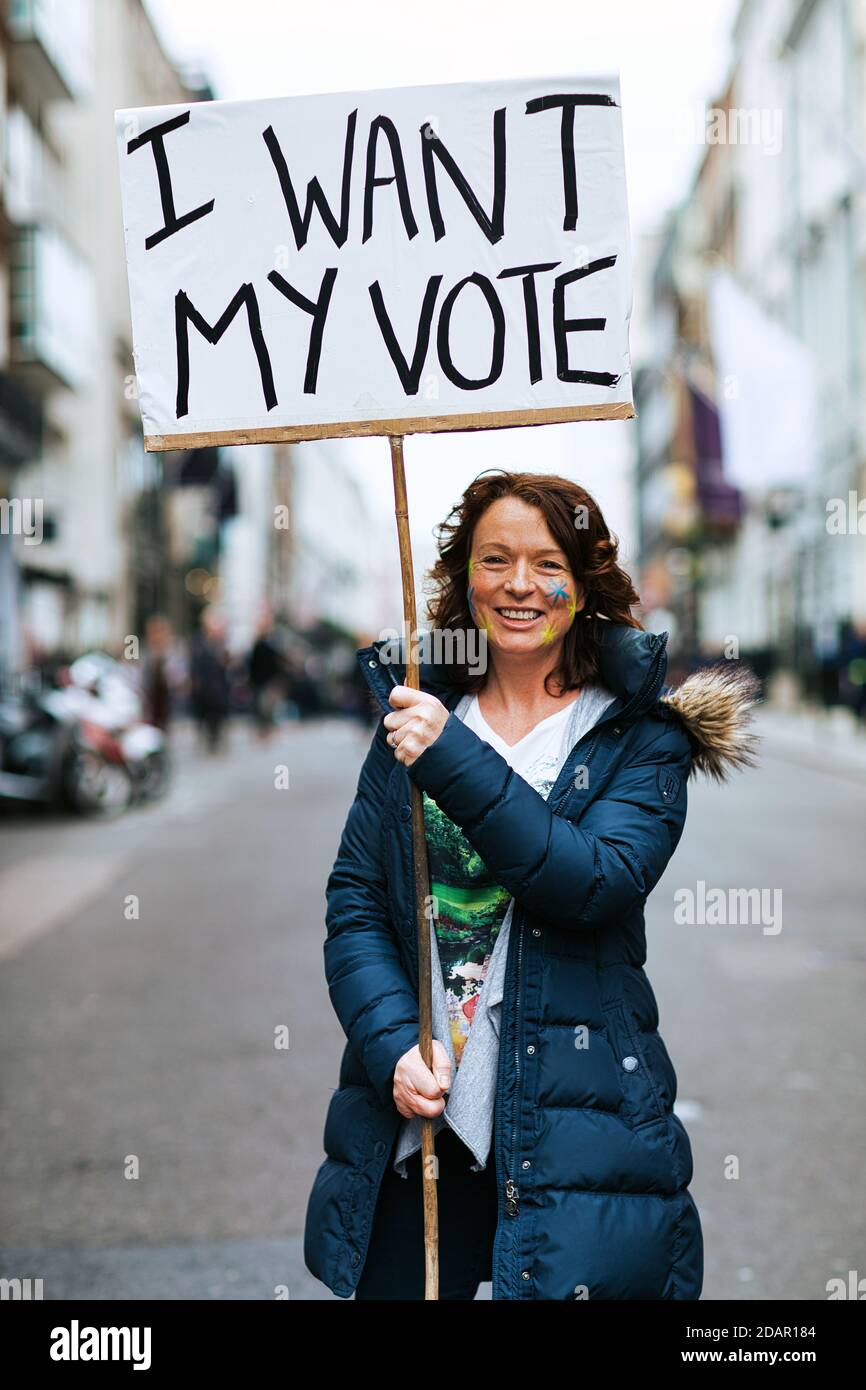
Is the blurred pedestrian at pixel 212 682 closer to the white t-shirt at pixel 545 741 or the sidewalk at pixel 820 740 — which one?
the sidewalk at pixel 820 740

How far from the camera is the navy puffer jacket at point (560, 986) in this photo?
2.18 metres

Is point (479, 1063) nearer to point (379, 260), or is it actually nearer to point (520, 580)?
point (520, 580)

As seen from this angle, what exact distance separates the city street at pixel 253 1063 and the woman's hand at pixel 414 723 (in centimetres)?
A: 145

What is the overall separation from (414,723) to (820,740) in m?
21.2

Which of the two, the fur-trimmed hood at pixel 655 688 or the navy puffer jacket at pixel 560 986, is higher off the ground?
the fur-trimmed hood at pixel 655 688

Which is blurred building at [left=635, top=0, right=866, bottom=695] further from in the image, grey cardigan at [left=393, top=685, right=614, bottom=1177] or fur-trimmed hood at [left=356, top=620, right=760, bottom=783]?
grey cardigan at [left=393, top=685, right=614, bottom=1177]

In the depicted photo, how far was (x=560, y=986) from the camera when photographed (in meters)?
2.25

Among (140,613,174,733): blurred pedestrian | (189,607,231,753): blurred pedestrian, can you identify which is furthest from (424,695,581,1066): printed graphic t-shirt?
(189,607,231,753): blurred pedestrian

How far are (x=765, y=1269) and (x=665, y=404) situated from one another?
7418 cm

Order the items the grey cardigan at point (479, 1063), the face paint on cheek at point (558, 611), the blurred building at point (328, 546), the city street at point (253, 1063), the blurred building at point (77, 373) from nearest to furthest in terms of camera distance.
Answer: the grey cardigan at point (479, 1063) → the face paint on cheek at point (558, 611) → the city street at point (253, 1063) → the blurred building at point (77, 373) → the blurred building at point (328, 546)

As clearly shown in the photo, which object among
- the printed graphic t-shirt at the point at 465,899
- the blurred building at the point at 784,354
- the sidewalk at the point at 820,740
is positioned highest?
the blurred building at the point at 784,354

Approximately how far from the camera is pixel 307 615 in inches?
2918

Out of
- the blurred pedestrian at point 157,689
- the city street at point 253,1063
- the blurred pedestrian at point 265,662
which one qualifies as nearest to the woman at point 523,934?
the city street at point 253,1063
